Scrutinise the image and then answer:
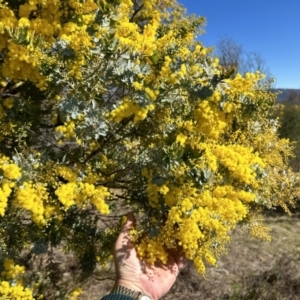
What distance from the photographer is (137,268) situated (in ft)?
8.52

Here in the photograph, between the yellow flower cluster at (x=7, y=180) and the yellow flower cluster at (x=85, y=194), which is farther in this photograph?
the yellow flower cluster at (x=85, y=194)

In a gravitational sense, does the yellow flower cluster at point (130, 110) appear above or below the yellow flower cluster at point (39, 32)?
below

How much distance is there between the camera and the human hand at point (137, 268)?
Result: 259 cm

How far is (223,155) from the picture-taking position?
2.42 metres

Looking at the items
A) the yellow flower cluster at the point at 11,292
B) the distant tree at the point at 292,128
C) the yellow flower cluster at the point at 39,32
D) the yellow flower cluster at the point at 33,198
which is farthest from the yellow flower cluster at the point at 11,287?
the distant tree at the point at 292,128

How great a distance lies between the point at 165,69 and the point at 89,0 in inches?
34.8

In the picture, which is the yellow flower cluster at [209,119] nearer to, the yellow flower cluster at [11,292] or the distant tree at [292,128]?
the yellow flower cluster at [11,292]

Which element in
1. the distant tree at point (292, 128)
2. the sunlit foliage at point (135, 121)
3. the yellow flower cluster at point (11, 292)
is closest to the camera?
the sunlit foliage at point (135, 121)

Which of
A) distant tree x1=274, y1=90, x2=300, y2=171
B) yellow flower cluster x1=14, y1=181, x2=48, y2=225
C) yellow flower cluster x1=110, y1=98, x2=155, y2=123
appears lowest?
yellow flower cluster x1=14, y1=181, x2=48, y2=225

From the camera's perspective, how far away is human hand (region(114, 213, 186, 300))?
2.59m

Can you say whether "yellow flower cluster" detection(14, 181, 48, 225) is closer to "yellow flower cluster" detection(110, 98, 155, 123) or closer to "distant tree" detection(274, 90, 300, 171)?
"yellow flower cluster" detection(110, 98, 155, 123)

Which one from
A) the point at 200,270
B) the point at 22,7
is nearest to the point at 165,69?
the point at 22,7

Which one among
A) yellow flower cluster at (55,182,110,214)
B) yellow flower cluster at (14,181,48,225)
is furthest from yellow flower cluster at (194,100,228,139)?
yellow flower cluster at (14,181,48,225)

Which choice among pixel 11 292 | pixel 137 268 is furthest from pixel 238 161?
pixel 11 292
